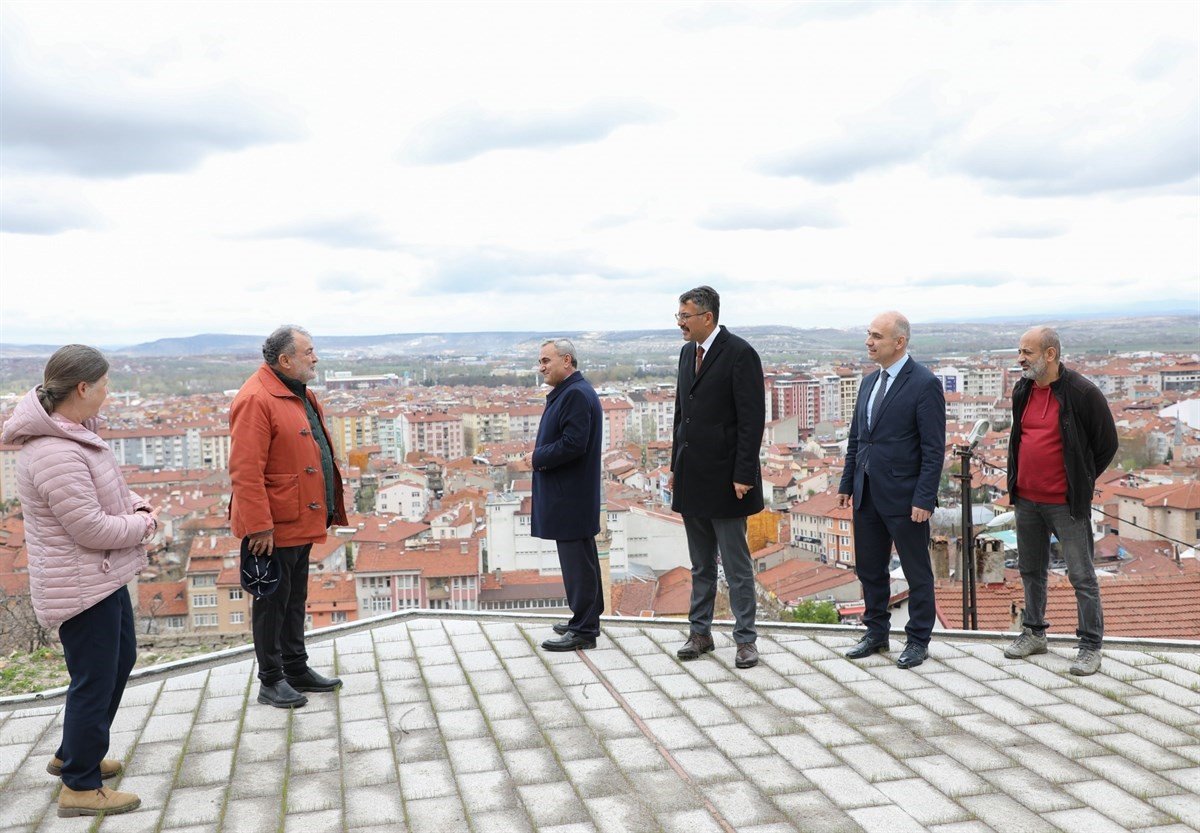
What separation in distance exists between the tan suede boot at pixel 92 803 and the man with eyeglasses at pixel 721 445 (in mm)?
2276

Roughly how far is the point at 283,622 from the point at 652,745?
1.59 metres

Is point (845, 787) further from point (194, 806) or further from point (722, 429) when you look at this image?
point (194, 806)

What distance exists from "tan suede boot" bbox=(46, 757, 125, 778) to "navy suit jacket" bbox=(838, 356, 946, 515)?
3.13 metres

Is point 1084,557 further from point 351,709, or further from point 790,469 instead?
point 790,469

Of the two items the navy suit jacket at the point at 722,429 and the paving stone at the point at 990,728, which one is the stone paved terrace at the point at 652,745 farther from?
the navy suit jacket at the point at 722,429

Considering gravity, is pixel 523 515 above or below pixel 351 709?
below

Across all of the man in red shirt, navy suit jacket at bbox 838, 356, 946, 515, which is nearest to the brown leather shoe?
navy suit jacket at bbox 838, 356, 946, 515

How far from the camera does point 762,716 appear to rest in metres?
3.60

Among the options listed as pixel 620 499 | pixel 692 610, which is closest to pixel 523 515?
pixel 620 499

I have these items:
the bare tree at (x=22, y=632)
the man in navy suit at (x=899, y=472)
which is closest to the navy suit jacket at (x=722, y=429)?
the man in navy suit at (x=899, y=472)

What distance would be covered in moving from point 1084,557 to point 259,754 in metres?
3.43

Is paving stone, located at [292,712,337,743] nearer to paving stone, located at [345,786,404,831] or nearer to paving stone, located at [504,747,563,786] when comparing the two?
paving stone, located at [345,786,404,831]

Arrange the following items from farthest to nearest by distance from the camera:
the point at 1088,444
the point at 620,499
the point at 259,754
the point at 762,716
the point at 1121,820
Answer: the point at 620,499 < the point at 1088,444 < the point at 762,716 < the point at 259,754 < the point at 1121,820

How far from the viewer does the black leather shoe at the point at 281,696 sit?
378cm
